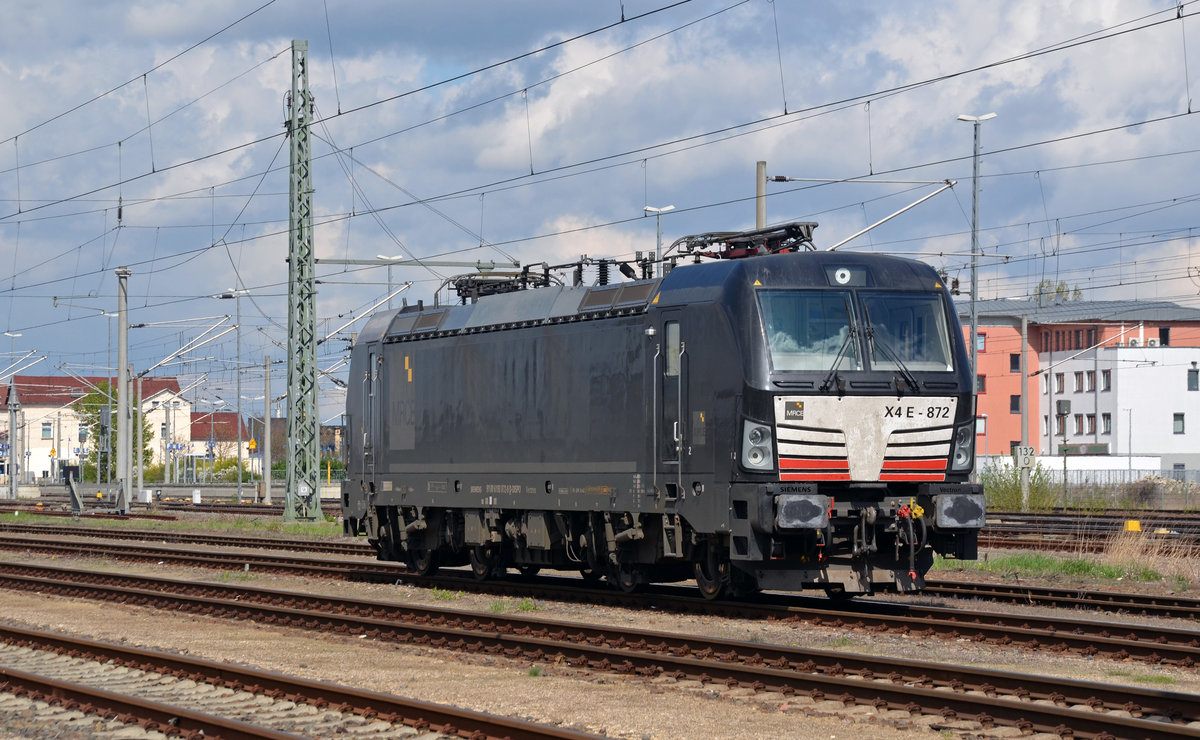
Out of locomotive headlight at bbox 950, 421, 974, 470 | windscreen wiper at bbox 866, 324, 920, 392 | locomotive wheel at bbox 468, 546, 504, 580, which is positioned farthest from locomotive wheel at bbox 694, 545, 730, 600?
locomotive wheel at bbox 468, 546, 504, 580

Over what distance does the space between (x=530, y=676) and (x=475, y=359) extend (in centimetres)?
860

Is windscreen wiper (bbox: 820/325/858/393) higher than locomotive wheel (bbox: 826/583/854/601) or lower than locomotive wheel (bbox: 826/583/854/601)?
higher

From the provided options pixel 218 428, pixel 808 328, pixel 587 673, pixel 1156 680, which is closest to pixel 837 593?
pixel 808 328

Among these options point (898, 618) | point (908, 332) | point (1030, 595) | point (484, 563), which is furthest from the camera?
point (484, 563)

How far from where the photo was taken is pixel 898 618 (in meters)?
15.4

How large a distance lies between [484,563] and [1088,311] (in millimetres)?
79233

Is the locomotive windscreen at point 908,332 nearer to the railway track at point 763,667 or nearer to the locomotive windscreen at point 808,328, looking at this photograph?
the locomotive windscreen at point 808,328

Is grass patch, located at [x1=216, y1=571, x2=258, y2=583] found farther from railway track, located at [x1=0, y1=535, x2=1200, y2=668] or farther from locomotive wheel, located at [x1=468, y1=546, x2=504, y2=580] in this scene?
locomotive wheel, located at [x1=468, y1=546, x2=504, y2=580]

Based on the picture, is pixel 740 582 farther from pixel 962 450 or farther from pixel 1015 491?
pixel 1015 491

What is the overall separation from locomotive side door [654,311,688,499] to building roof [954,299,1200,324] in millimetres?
73480

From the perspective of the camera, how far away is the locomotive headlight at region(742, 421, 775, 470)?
15.6 m

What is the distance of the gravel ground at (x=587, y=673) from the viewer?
1048 cm

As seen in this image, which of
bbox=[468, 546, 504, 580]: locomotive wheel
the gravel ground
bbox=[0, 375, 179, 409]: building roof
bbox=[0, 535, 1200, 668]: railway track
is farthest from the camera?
bbox=[0, 375, 179, 409]: building roof

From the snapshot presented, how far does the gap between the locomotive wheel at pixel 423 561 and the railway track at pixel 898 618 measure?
197 mm
